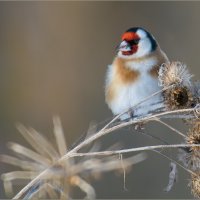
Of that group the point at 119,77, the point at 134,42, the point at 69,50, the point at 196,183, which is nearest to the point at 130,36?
the point at 134,42

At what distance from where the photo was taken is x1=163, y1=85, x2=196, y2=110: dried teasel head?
2295 mm

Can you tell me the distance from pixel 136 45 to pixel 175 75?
121 cm

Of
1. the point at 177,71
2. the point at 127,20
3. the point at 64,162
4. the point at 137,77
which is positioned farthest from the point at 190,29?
the point at 64,162

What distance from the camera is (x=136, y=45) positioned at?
11.6ft

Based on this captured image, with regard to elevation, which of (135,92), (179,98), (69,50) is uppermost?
(179,98)

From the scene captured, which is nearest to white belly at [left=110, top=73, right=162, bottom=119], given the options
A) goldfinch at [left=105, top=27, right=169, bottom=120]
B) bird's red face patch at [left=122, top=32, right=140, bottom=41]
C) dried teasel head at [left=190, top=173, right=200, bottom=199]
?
goldfinch at [left=105, top=27, right=169, bottom=120]

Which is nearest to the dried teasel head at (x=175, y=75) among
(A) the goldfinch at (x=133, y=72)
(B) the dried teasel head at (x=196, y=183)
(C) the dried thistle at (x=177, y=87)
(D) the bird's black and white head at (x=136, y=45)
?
(C) the dried thistle at (x=177, y=87)

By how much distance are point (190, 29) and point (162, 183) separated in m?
1.98

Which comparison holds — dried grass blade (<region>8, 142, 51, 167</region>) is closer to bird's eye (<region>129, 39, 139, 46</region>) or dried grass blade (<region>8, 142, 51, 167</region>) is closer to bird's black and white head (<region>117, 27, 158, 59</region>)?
bird's black and white head (<region>117, 27, 158, 59</region>)

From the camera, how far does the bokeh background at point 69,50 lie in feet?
21.3

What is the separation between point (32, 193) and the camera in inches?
78.3

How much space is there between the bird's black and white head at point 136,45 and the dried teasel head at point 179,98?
3.55 ft

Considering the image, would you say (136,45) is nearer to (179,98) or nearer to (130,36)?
(130,36)

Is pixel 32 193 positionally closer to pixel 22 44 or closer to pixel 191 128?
pixel 191 128
